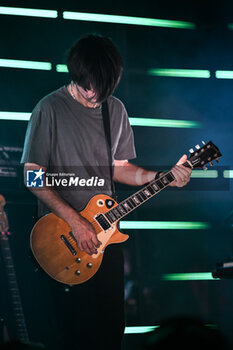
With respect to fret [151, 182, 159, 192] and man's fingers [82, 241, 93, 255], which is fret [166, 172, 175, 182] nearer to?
fret [151, 182, 159, 192]

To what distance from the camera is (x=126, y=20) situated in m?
2.55

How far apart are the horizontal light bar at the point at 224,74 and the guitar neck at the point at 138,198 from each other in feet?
2.63

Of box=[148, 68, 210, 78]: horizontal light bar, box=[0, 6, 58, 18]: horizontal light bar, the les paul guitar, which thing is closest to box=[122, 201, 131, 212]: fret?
the les paul guitar

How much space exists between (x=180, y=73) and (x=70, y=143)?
979 millimetres

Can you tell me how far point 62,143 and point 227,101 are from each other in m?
1.26

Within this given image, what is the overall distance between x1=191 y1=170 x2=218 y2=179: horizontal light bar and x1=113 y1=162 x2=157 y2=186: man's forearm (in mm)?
423

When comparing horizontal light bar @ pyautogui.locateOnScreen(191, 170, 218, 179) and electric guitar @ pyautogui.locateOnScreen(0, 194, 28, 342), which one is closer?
electric guitar @ pyautogui.locateOnScreen(0, 194, 28, 342)

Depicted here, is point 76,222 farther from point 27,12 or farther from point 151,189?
point 27,12

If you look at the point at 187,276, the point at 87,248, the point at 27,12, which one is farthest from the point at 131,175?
the point at 27,12

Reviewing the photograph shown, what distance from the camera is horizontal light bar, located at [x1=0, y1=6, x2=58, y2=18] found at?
243cm

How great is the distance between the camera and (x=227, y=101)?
267cm

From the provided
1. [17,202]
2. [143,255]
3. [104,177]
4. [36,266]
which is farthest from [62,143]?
[143,255]

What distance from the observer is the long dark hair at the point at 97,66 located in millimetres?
2012

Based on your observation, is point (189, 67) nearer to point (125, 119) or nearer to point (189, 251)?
point (125, 119)
